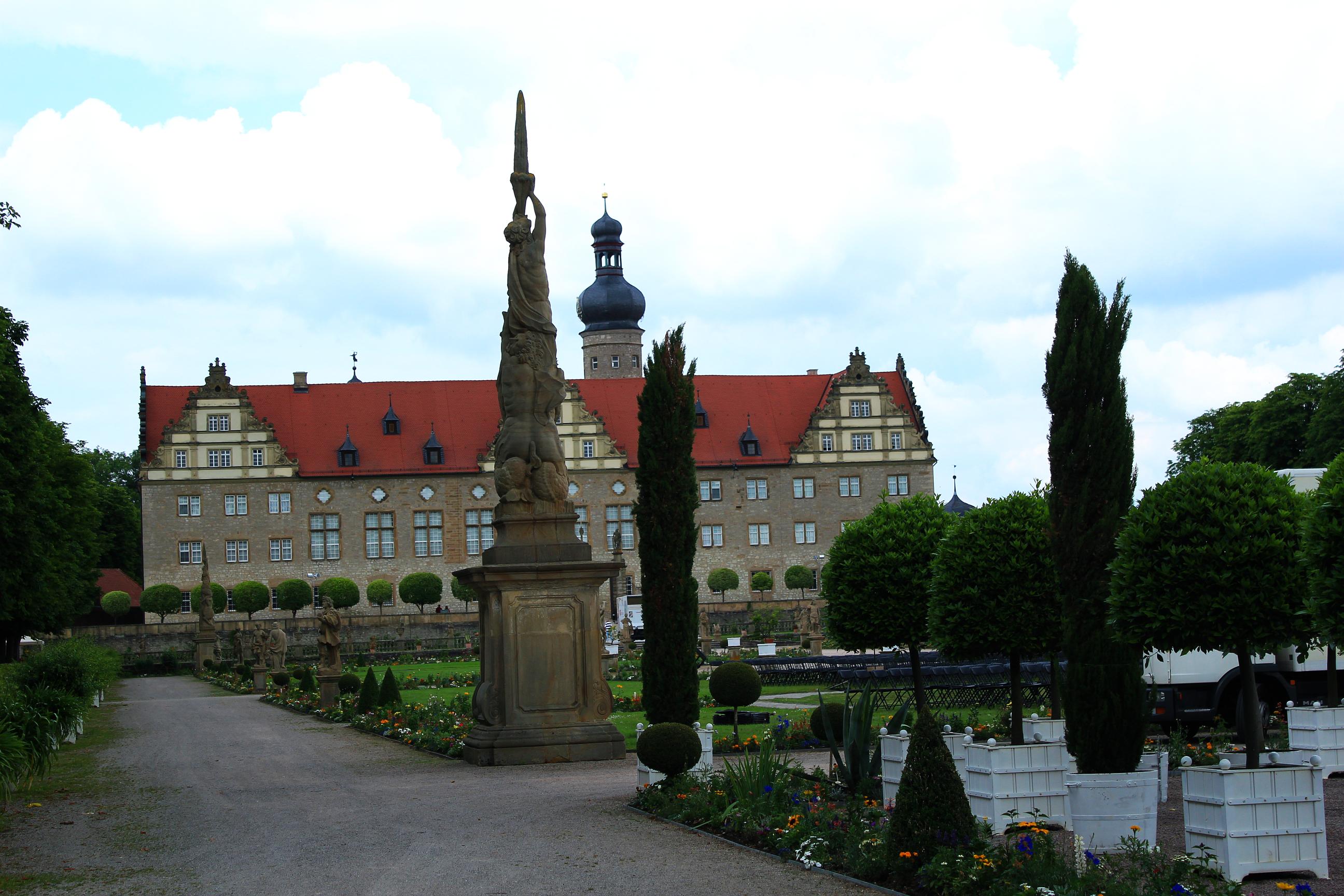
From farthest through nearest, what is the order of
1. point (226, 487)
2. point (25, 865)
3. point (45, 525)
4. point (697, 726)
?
point (226, 487) → point (45, 525) → point (697, 726) → point (25, 865)

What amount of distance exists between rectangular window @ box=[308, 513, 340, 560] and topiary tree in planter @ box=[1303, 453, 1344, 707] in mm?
57799

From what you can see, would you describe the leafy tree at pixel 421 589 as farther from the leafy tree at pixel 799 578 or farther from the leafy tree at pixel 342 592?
the leafy tree at pixel 799 578

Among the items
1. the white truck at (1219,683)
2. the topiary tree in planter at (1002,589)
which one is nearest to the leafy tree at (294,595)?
the white truck at (1219,683)

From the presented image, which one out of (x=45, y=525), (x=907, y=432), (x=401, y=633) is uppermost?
(x=907, y=432)

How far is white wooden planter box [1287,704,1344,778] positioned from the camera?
12.1m

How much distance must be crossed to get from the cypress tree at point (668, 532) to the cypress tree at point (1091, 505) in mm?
5921

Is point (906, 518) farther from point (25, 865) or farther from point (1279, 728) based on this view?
point (25, 865)

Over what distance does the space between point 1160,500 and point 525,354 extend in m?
8.14

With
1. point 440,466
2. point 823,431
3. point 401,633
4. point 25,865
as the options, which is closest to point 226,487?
point 440,466

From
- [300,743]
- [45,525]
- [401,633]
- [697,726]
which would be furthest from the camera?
[401,633]

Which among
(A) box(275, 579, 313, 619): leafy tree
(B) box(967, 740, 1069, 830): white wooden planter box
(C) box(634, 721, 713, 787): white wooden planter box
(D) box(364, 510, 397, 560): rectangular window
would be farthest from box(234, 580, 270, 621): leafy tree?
(B) box(967, 740, 1069, 830): white wooden planter box

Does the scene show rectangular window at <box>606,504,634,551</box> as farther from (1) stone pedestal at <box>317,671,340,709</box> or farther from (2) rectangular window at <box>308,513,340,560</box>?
(1) stone pedestal at <box>317,671,340,709</box>

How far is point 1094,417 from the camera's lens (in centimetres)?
964

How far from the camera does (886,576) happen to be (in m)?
15.4
